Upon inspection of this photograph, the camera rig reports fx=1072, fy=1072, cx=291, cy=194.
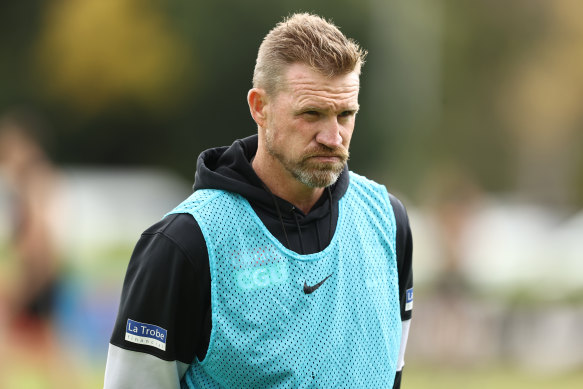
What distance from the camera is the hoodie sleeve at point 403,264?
408cm

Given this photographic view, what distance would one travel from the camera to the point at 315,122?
3.63 m

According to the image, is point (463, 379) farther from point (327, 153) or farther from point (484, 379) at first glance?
point (327, 153)

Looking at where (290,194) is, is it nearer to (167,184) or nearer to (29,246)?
(29,246)

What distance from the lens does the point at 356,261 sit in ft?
12.5

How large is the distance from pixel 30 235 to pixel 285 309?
598cm

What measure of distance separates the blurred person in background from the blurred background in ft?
0.05

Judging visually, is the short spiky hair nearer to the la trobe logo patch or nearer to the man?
the man

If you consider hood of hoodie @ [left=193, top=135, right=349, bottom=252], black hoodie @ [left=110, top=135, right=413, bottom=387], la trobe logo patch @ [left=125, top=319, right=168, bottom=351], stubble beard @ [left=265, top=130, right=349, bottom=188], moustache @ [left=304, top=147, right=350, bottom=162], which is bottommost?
la trobe logo patch @ [left=125, top=319, right=168, bottom=351]

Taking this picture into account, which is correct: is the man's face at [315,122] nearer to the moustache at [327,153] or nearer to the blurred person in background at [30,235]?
the moustache at [327,153]

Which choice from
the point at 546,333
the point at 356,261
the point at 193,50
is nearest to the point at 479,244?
the point at 546,333

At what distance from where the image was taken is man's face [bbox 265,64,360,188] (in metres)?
3.61

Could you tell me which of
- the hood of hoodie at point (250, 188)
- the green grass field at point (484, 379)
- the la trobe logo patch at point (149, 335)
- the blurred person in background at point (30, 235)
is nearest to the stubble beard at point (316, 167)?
the hood of hoodie at point (250, 188)

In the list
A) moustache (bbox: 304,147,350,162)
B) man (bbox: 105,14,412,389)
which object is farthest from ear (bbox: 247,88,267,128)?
moustache (bbox: 304,147,350,162)

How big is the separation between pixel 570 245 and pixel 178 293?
43.1ft
